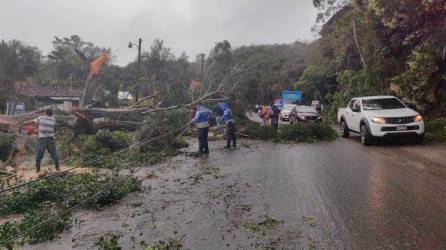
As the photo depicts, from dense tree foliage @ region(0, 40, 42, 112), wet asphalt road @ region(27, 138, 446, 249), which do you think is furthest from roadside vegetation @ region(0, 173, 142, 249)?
dense tree foliage @ region(0, 40, 42, 112)

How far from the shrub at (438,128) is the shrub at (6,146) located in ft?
47.4

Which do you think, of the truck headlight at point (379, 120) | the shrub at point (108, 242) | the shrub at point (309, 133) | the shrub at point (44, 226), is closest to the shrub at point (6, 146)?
the shrub at point (44, 226)

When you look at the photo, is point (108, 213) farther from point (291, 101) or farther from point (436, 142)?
point (291, 101)

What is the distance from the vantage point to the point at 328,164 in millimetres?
10688

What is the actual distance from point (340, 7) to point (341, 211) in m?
23.7

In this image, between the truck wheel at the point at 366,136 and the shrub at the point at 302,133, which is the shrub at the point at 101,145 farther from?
the truck wheel at the point at 366,136

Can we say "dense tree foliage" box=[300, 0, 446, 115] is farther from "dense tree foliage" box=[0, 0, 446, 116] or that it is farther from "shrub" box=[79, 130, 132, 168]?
"shrub" box=[79, 130, 132, 168]

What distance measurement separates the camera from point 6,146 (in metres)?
13.8

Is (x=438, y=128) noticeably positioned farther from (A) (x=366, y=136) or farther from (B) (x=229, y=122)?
(B) (x=229, y=122)

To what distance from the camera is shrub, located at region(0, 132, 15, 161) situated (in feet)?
44.8

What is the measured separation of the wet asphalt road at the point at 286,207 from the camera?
5.18 metres

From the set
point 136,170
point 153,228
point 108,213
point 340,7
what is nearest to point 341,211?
point 153,228

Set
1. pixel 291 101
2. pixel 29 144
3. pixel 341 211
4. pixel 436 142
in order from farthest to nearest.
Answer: pixel 291 101 < pixel 29 144 < pixel 436 142 < pixel 341 211

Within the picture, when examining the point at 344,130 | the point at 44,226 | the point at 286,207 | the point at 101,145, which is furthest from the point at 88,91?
the point at 286,207
